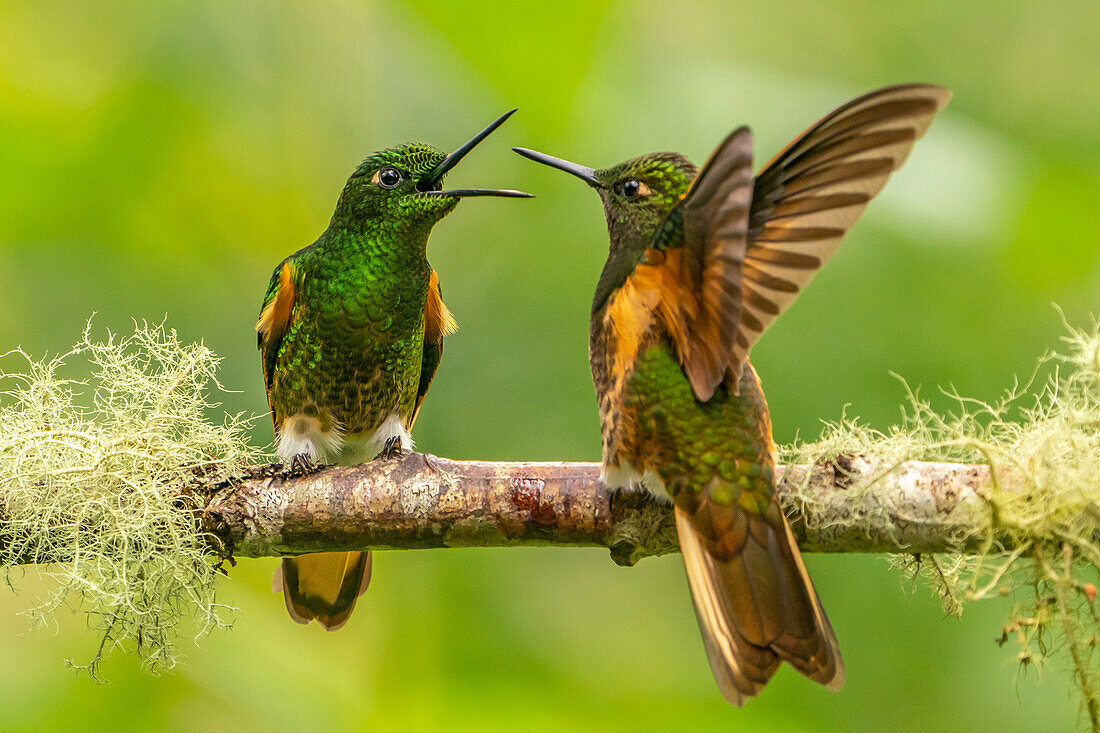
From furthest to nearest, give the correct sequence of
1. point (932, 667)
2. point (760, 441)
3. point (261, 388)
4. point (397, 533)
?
point (261, 388) → point (932, 667) → point (397, 533) → point (760, 441)

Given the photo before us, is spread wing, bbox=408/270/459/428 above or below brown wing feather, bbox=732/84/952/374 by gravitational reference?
below

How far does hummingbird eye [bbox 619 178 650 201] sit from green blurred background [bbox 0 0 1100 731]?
22.9 inches

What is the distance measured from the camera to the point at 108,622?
7.11 feet

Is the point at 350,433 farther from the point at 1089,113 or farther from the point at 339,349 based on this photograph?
the point at 1089,113

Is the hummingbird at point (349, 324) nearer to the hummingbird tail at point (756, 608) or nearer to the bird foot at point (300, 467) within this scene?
the bird foot at point (300, 467)

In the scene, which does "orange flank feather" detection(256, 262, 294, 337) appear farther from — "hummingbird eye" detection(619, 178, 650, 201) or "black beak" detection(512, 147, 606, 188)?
"hummingbird eye" detection(619, 178, 650, 201)

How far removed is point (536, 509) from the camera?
2121 millimetres

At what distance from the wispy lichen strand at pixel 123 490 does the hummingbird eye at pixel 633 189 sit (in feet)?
3.19

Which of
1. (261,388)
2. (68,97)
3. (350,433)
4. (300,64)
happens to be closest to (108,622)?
(350,433)

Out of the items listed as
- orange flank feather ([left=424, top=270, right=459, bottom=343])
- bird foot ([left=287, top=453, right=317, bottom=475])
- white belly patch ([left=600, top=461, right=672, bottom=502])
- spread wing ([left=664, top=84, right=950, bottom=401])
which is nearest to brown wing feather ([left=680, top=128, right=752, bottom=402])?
spread wing ([left=664, top=84, right=950, bottom=401])

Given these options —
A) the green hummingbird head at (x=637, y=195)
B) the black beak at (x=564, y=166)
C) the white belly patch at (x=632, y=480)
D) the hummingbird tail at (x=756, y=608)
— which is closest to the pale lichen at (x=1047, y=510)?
the hummingbird tail at (x=756, y=608)

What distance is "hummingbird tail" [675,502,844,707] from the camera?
6.03 ft

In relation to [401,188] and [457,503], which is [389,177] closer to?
[401,188]

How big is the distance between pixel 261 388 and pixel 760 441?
1.79m
